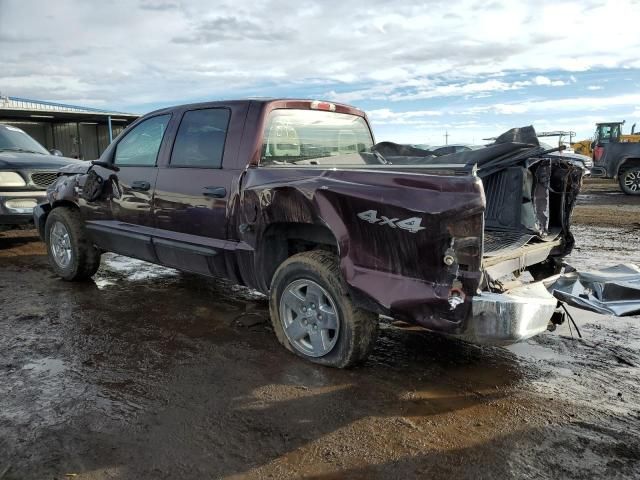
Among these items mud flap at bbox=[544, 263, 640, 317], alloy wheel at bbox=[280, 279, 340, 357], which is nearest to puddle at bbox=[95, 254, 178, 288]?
alloy wheel at bbox=[280, 279, 340, 357]

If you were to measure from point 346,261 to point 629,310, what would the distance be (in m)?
1.70

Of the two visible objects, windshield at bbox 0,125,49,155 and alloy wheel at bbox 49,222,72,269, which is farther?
windshield at bbox 0,125,49,155

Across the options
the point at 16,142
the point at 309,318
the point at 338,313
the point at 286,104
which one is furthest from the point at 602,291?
the point at 16,142

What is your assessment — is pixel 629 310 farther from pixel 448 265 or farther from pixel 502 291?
pixel 448 265

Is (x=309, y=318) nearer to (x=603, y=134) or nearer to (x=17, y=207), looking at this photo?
(x=17, y=207)

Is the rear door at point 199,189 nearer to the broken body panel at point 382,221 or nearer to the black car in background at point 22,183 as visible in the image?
the broken body panel at point 382,221

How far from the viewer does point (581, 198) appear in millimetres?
15477

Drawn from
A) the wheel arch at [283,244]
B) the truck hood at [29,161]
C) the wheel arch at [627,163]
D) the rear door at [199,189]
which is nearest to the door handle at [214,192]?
the rear door at [199,189]

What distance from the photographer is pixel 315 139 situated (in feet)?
15.1

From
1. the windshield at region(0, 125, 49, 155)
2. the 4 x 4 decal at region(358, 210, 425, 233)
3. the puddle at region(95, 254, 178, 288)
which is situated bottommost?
the puddle at region(95, 254, 178, 288)

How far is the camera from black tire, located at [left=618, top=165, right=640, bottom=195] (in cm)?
1548

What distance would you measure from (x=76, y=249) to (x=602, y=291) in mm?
5202

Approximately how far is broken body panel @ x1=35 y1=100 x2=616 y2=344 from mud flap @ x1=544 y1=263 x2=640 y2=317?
0.20 metres

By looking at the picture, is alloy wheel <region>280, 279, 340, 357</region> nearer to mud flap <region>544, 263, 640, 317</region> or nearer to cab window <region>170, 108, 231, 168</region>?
cab window <region>170, 108, 231, 168</region>
